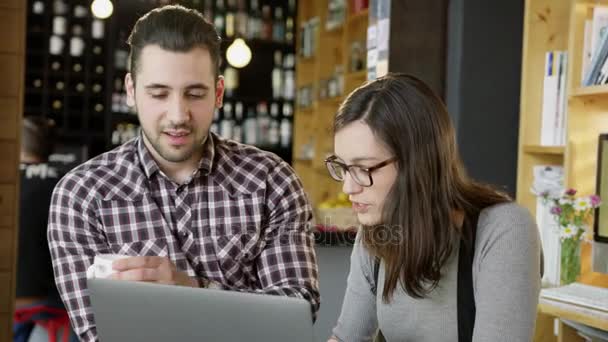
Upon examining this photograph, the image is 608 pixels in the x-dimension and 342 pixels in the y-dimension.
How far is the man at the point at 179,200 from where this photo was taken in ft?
5.66

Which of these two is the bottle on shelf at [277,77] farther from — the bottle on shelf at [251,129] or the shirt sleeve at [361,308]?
the shirt sleeve at [361,308]

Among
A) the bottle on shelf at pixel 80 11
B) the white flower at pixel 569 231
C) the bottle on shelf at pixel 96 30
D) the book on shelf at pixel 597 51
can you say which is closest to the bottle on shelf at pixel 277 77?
the bottle on shelf at pixel 96 30

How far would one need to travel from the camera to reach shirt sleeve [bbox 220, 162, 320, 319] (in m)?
1.77

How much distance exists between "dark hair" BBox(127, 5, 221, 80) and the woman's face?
505mm

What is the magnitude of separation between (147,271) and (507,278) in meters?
0.68

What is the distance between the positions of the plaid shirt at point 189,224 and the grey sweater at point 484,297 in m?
0.21

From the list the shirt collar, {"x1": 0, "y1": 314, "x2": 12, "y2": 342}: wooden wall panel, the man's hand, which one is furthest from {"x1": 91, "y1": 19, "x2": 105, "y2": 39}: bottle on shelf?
the man's hand

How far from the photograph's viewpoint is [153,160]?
1817 millimetres

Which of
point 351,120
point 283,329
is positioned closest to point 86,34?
point 351,120

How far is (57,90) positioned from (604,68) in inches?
186

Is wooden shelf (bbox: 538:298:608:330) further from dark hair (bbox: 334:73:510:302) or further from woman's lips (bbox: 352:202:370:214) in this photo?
woman's lips (bbox: 352:202:370:214)

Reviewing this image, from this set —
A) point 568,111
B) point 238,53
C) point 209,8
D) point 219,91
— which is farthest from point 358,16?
point 219,91

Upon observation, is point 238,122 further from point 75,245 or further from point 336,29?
point 75,245

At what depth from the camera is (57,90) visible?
Result: 6078 mm
